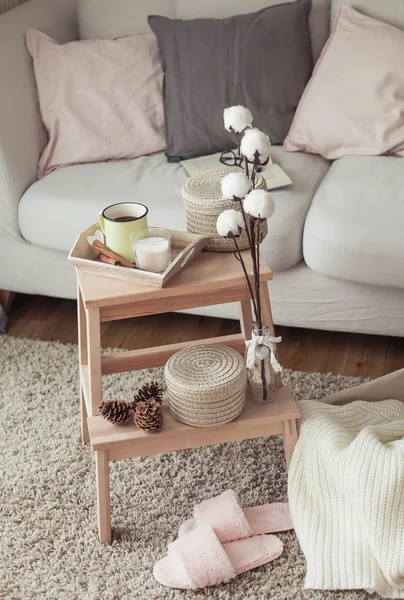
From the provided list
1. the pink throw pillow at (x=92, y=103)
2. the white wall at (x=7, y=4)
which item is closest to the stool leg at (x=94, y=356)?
the pink throw pillow at (x=92, y=103)

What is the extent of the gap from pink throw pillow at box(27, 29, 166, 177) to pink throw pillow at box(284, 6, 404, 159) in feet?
1.47

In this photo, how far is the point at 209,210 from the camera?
5.42ft

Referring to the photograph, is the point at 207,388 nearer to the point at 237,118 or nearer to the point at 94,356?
the point at 94,356

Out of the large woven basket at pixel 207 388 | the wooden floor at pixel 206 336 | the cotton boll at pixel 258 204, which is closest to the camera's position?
the cotton boll at pixel 258 204

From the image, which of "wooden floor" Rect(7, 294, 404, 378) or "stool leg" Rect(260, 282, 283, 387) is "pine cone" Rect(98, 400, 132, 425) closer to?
"stool leg" Rect(260, 282, 283, 387)

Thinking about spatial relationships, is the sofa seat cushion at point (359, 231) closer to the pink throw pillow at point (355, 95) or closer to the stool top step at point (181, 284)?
the pink throw pillow at point (355, 95)

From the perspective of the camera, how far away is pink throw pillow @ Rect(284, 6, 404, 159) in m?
2.27

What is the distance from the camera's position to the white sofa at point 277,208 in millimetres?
2016

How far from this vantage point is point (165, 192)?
2.22 metres

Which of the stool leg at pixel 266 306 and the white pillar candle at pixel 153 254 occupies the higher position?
the white pillar candle at pixel 153 254

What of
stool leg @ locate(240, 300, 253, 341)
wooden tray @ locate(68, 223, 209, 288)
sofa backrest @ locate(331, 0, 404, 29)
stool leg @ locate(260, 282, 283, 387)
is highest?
sofa backrest @ locate(331, 0, 404, 29)

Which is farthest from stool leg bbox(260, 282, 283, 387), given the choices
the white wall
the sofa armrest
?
the white wall

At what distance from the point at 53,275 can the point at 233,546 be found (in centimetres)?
106

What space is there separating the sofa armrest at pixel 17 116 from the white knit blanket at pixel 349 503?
1.09 meters
